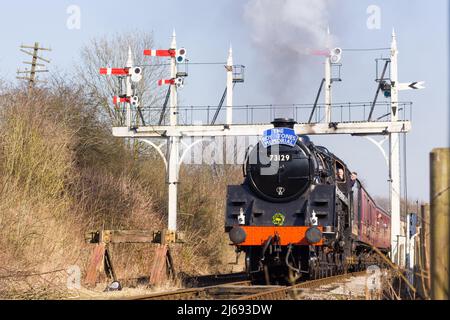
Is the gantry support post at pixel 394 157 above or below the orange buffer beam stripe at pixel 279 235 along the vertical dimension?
above

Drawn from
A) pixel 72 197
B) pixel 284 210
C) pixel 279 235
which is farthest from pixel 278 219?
pixel 72 197

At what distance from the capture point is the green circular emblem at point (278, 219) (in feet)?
49.9

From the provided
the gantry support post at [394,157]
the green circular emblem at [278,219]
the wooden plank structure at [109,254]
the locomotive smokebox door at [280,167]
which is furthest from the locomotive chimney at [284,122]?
the gantry support post at [394,157]

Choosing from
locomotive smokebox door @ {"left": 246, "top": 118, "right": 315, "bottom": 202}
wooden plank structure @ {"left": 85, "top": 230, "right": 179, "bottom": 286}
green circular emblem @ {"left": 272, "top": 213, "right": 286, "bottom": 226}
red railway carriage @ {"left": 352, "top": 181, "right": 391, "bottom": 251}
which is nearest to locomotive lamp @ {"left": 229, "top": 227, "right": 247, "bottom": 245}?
green circular emblem @ {"left": 272, "top": 213, "right": 286, "bottom": 226}

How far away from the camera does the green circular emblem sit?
1521 cm

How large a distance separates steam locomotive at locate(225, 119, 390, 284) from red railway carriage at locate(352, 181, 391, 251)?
12.0ft

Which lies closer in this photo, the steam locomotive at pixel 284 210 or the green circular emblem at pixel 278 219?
the steam locomotive at pixel 284 210

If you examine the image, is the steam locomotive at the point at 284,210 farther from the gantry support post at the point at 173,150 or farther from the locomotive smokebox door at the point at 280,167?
the gantry support post at the point at 173,150

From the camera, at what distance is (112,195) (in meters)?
22.4

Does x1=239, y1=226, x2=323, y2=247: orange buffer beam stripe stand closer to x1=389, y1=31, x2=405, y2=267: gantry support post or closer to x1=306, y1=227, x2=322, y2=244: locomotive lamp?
x1=306, y1=227, x2=322, y2=244: locomotive lamp

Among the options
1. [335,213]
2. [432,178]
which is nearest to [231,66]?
[335,213]

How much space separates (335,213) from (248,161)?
7.20 feet

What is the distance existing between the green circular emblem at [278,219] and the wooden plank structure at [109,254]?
3.05 m
